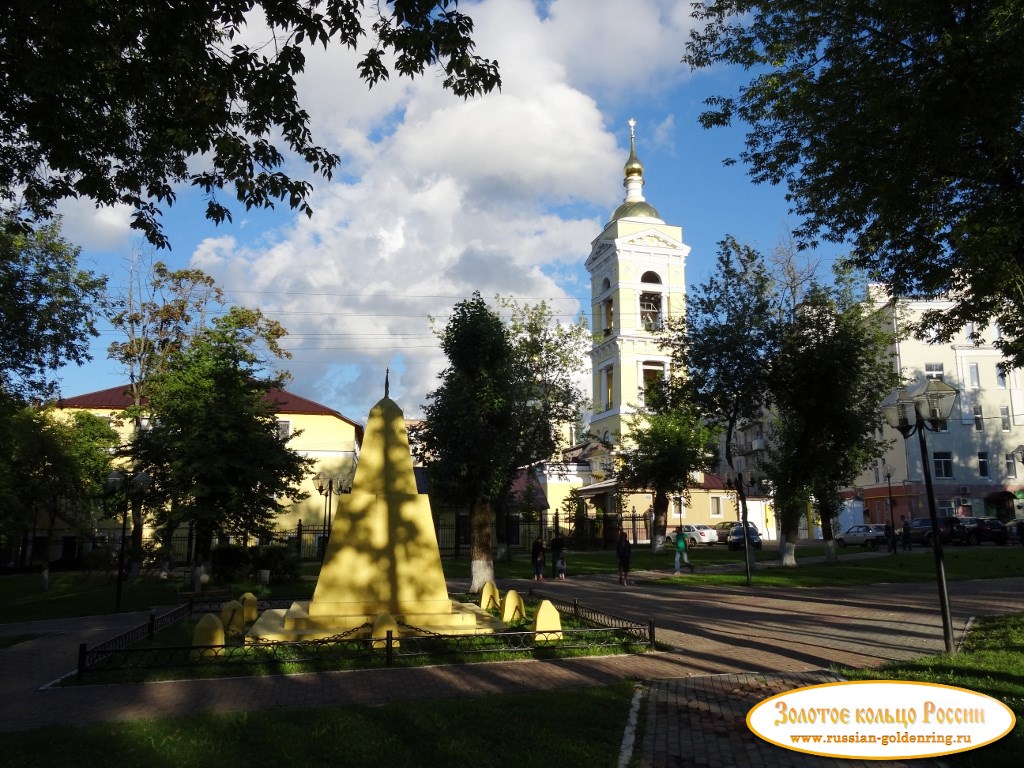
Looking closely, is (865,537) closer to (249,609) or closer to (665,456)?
(665,456)

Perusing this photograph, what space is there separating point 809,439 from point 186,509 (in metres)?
21.3

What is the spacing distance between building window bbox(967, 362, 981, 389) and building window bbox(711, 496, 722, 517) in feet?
59.7

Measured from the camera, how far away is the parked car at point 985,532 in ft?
122

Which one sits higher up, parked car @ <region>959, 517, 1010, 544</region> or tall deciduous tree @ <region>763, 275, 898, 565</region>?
tall deciduous tree @ <region>763, 275, 898, 565</region>

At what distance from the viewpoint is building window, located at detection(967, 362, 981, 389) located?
163 feet

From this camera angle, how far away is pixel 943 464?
160 feet

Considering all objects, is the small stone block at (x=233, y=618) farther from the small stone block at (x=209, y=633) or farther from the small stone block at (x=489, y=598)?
the small stone block at (x=489, y=598)

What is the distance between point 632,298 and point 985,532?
26.9 m

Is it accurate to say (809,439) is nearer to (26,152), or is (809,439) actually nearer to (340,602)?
(340,602)

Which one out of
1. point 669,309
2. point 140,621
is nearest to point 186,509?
point 140,621

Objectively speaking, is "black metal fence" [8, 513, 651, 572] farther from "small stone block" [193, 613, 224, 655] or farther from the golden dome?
the golden dome

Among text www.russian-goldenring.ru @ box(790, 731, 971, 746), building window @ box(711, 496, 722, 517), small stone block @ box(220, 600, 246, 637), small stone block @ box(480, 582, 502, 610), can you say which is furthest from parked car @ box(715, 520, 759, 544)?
text www.russian-goldenring.ru @ box(790, 731, 971, 746)

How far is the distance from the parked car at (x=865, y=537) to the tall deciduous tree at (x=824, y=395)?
46.0 ft

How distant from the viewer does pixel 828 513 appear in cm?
2905
